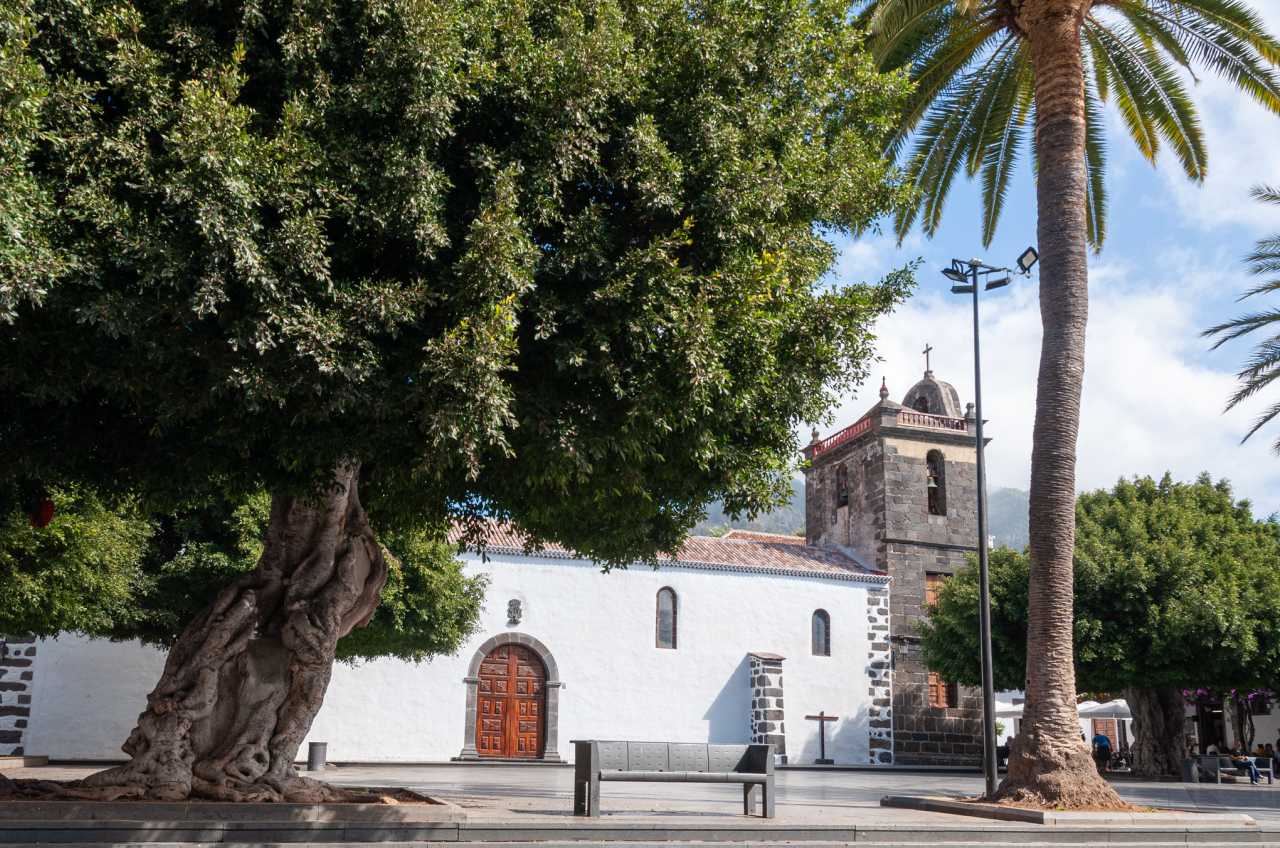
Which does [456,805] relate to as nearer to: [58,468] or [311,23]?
[58,468]

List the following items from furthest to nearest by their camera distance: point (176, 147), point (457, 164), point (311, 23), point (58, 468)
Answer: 1. point (58, 468)
2. point (457, 164)
3. point (311, 23)
4. point (176, 147)

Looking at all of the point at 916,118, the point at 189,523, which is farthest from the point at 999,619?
the point at 189,523

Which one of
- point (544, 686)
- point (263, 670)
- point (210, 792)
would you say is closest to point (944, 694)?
point (544, 686)

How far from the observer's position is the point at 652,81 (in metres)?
8.96

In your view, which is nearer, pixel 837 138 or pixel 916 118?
pixel 837 138

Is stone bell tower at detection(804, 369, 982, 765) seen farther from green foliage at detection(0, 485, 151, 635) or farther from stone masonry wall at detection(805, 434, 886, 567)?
green foliage at detection(0, 485, 151, 635)

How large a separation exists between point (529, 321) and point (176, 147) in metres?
2.81

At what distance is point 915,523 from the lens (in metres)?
36.2

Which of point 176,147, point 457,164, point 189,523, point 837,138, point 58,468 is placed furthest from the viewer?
point 189,523

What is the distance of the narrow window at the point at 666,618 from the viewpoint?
3209cm

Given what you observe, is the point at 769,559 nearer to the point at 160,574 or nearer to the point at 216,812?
the point at 160,574

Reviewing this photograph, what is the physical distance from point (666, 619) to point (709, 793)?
16389mm

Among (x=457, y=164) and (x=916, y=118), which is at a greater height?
(x=916, y=118)

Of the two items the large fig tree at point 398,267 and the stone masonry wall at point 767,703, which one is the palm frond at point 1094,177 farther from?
the stone masonry wall at point 767,703
